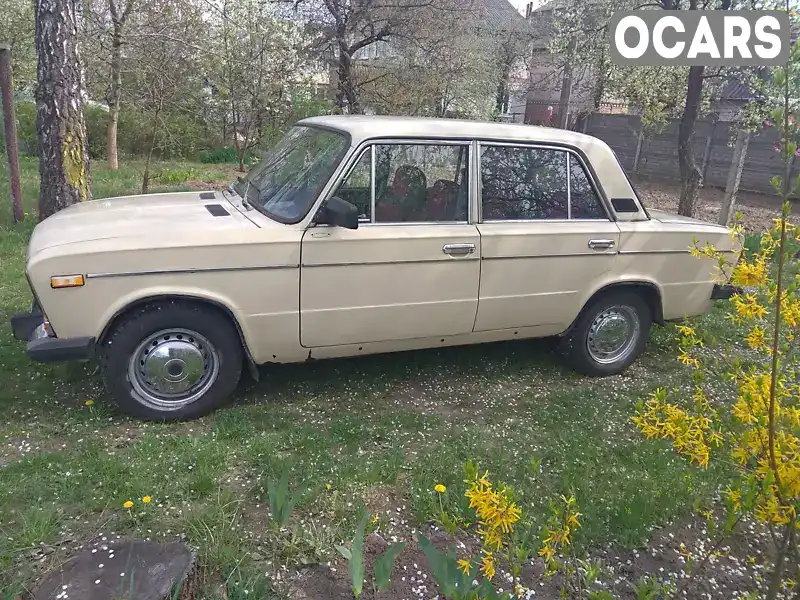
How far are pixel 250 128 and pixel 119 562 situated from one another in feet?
40.4

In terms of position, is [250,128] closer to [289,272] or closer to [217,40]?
[217,40]

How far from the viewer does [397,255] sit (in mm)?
4023

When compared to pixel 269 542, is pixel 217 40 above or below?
above

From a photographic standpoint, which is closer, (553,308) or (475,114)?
(553,308)

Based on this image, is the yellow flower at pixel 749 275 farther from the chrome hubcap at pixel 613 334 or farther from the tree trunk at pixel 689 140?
the tree trunk at pixel 689 140

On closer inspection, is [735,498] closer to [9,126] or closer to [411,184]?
[411,184]

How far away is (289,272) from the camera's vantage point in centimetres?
381

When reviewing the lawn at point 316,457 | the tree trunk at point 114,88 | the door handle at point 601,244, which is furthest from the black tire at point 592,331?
the tree trunk at point 114,88

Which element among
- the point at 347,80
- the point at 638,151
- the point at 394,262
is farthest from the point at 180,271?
the point at 638,151

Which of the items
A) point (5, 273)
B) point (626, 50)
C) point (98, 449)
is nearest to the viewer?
point (98, 449)

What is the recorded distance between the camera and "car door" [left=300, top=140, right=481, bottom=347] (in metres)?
3.92

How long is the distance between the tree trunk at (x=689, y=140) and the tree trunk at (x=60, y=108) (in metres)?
7.29

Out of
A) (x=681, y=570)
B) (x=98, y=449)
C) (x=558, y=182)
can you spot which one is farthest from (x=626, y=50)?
(x=98, y=449)

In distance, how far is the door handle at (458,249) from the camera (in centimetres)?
413
